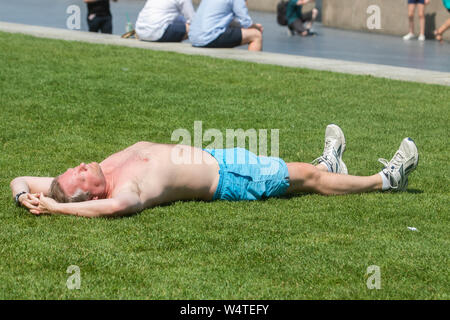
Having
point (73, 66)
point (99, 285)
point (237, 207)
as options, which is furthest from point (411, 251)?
point (73, 66)

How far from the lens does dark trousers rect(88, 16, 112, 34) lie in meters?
17.6

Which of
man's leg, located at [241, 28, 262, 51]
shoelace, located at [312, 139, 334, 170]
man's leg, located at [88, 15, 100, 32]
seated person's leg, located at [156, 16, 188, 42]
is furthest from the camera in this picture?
man's leg, located at [88, 15, 100, 32]

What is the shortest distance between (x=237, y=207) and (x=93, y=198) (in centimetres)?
112

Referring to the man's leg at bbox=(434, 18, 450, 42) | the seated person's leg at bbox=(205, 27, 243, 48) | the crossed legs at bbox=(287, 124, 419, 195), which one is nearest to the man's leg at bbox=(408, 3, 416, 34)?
the man's leg at bbox=(434, 18, 450, 42)

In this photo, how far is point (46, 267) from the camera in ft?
17.4

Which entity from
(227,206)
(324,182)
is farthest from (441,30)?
(227,206)

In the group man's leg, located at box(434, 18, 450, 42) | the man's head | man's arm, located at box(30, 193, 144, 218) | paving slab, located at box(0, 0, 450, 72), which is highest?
the man's head

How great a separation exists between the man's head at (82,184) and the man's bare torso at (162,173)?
0.45 feet

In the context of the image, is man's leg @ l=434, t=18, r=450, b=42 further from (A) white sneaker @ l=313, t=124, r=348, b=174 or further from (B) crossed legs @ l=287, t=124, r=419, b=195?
(B) crossed legs @ l=287, t=124, r=419, b=195

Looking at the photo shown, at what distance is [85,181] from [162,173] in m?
0.58

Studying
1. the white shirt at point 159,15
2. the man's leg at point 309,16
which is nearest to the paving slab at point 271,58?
the white shirt at point 159,15

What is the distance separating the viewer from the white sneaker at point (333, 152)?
742 cm

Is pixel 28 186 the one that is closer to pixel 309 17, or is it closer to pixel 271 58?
pixel 271 58

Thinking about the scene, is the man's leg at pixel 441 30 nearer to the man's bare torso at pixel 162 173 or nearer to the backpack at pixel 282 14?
the backpack at pixel 282 14
